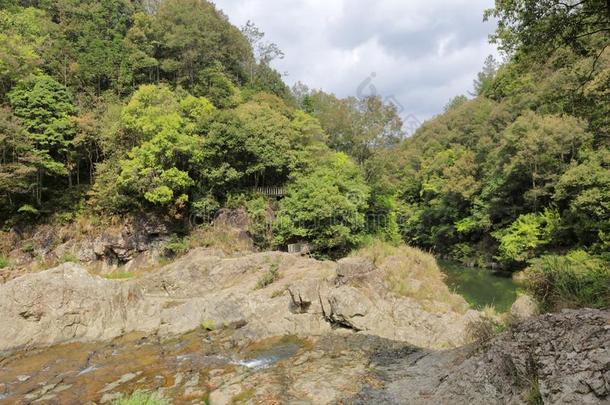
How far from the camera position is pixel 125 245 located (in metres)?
22.9

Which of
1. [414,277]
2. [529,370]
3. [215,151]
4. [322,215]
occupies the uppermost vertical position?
[215,151]

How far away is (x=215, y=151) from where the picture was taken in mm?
23531

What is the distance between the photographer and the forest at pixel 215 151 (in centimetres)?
2278

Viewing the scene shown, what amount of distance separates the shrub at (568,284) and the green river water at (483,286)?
10913 mm

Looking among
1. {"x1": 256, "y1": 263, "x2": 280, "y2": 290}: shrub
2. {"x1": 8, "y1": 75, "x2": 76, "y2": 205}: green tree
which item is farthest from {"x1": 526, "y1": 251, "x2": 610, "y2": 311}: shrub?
{"x1": 8, "y1": 75, "x2": 76, "y2": 205}: green tree

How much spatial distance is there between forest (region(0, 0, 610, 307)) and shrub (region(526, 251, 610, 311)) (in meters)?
9.67

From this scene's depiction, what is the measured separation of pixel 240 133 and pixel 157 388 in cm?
1689

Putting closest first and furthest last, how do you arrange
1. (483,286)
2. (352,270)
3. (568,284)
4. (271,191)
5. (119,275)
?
(568,284) < (352,270) < (119,275) < (271,191) < (483,286)

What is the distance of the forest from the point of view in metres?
22.8

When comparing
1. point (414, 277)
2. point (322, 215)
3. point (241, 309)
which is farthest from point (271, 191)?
point (414, 277)

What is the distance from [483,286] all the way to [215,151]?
20.2 meters

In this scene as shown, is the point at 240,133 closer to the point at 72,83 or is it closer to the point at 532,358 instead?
the point at 72,83

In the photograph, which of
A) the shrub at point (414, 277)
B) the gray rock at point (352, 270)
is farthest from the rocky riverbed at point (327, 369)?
the shrub at point (414, 277)

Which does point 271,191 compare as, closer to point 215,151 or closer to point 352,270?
point 215,151
